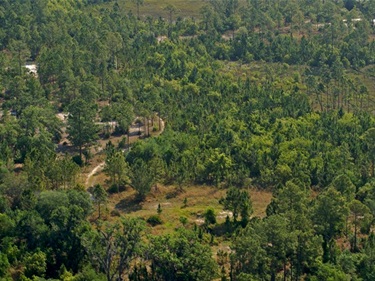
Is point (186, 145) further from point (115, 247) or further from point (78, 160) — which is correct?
point (115, 247)

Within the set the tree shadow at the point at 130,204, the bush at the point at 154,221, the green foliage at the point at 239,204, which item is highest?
the green foliage at the point at 239,204

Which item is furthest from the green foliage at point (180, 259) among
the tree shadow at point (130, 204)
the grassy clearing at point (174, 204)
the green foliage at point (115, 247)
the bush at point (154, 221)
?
the tree shadow at point (130, 204)

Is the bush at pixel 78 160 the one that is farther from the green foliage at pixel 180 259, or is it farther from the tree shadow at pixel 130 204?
the green foliage at pixel 180 259

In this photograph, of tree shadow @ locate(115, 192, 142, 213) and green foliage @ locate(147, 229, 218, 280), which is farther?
tree shadow @ locate(115, 192, 142, 213)

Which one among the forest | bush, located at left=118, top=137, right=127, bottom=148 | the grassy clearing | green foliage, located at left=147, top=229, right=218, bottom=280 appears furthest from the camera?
bush, located at left=118, top=137, right=127, bottom=148

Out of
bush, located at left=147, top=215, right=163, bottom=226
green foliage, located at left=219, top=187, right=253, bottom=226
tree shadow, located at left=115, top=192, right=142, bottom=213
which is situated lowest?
tree shadow, located at left=115, top=192, right=142, bottom=213

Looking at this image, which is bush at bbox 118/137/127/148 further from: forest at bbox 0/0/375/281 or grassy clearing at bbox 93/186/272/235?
grassy clearing at bbox 93/186/272/235

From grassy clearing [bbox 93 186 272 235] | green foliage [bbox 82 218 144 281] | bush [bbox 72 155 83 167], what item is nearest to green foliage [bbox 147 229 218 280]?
green foliage [bbox 82 218 144 281]

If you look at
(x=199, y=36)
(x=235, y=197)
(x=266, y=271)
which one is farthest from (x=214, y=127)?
(x=199, y=36)
